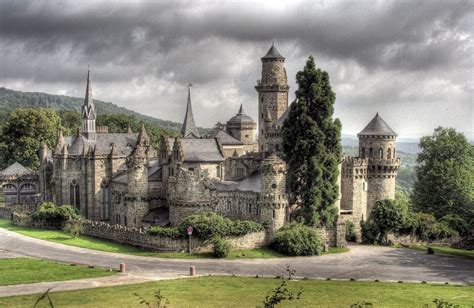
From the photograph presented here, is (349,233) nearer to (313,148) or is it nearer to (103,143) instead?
(313,148)

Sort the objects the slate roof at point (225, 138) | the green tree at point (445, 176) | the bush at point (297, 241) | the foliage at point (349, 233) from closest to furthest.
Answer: the bush at point (297, 241), the foliage at point (349, 233), the green tree at point (445, 176), the slate roof at point (225, 138)

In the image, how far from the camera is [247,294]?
131ft

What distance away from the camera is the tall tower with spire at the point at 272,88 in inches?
3270

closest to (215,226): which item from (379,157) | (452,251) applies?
(379,157)

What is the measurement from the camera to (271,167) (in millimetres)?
57812

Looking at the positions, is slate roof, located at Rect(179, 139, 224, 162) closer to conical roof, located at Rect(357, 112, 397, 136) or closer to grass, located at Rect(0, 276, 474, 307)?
conical roof, located at Rect(357, 112, 397, 136)

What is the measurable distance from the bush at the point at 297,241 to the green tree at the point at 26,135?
57872 millimetres

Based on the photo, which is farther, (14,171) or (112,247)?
(14,171)

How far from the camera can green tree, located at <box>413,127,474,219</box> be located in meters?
78.0

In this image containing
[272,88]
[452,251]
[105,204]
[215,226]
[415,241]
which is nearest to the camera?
[215,226]

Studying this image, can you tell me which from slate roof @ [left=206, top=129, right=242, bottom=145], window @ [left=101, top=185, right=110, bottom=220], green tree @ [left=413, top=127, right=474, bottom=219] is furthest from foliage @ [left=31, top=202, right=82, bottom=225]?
green tree @ [left=413, top=127, right=474, bottom=219]

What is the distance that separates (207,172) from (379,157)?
21.0 metres

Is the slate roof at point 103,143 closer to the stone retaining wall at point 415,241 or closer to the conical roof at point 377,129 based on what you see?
the conical roof at point 377,129

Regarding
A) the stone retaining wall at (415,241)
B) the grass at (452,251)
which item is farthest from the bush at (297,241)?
the grass at (452,251)
